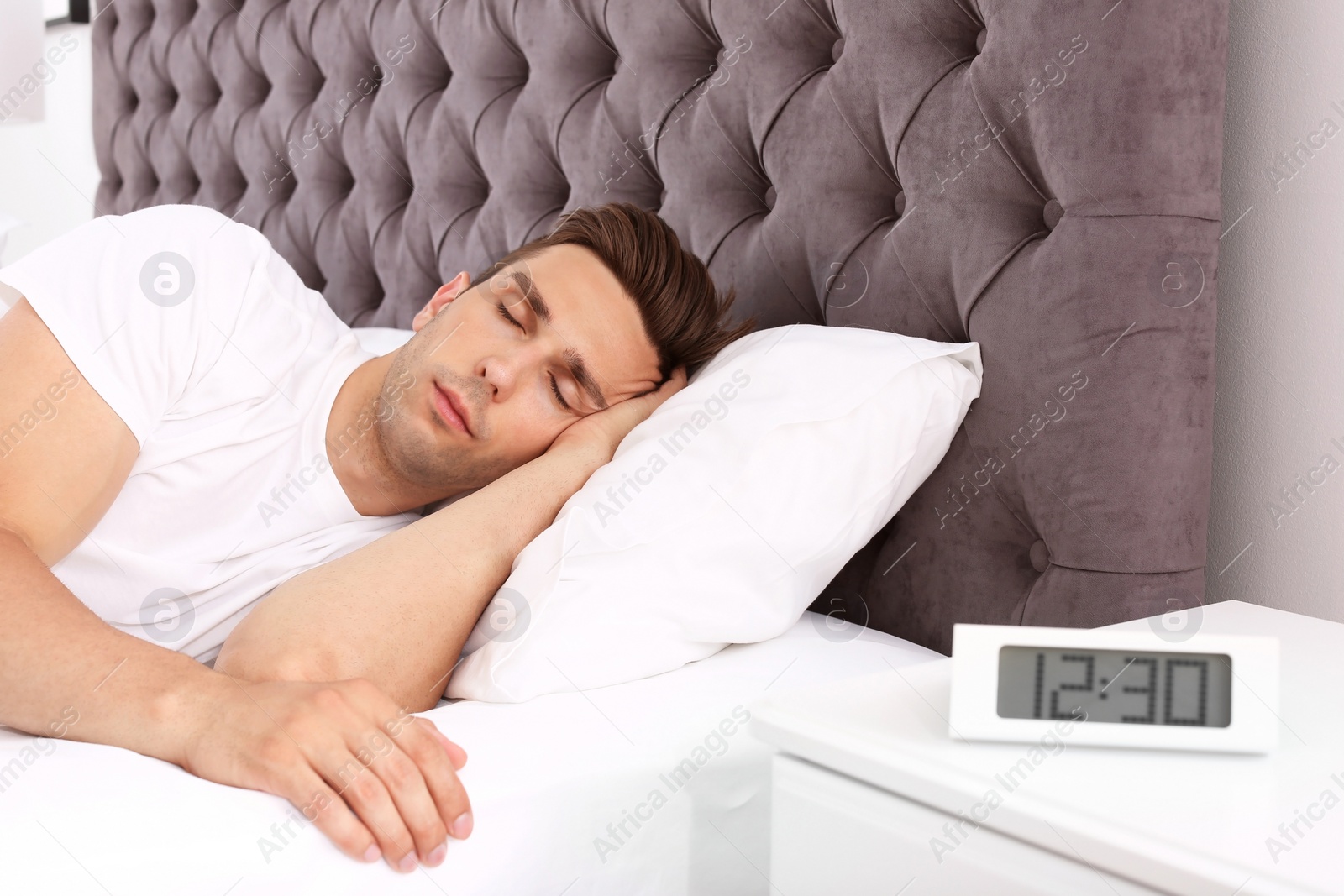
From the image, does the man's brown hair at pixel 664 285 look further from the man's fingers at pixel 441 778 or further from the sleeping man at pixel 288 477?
the man's fingers at pixel 441 778

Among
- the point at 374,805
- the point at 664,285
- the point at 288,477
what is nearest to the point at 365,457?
the point at 288,477

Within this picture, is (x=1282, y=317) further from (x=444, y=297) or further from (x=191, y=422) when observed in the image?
(x=191, y=422)

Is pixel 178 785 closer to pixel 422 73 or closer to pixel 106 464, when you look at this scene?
pixel 106 464

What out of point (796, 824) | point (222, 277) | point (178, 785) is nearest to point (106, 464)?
point (222, 277)

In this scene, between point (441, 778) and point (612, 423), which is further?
point (612, 423)

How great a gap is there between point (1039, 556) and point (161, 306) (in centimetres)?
91

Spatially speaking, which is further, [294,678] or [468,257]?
[468,257]

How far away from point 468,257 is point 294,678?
1.01 m

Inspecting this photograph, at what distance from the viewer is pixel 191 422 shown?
108cm

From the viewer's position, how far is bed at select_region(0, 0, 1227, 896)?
672 mm

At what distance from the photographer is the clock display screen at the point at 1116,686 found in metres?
0.55

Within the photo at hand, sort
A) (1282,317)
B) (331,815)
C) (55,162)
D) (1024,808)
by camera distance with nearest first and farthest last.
Result: (1024,808) → (331,815) → (1282,317) → (55,162)

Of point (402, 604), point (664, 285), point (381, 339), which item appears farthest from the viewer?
point (381, 339)

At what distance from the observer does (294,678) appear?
781 mm
